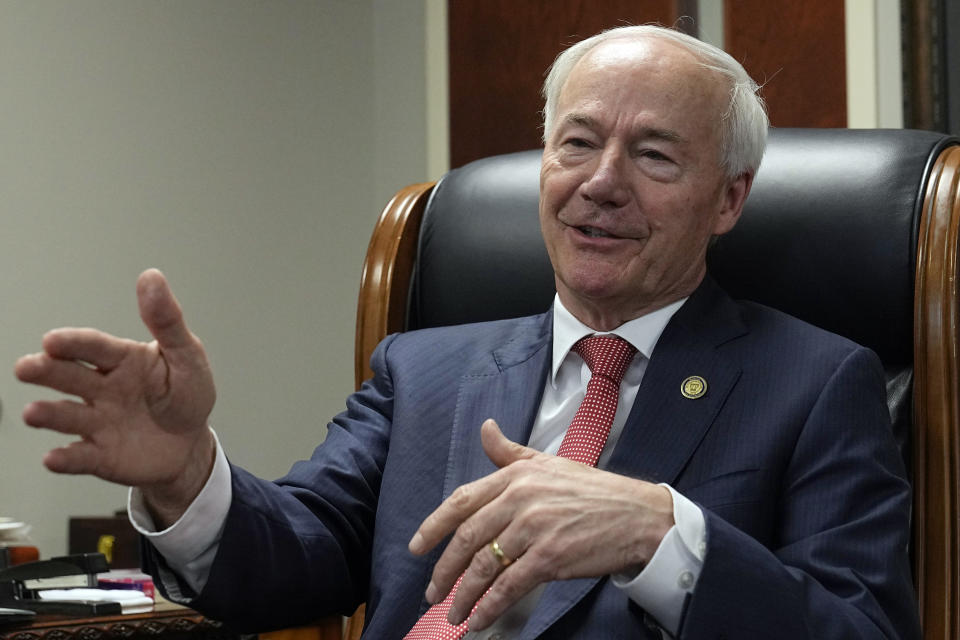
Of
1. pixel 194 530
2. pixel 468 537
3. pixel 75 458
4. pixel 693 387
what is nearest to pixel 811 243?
pixel 693 387

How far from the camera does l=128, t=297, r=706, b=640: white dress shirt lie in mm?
1183

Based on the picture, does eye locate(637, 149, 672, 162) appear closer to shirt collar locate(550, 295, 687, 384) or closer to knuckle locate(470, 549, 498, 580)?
shirt collar locate(550, 295, 687, 384)

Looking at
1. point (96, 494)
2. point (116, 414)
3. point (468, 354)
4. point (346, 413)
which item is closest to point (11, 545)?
point (96, 494)

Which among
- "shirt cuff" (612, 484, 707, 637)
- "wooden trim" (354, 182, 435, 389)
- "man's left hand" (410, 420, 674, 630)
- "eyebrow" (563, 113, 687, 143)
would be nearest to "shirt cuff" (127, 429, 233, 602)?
"man's left hand" (410, 420, 674, 630)

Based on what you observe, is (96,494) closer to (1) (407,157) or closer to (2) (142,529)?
(1) (407,157)

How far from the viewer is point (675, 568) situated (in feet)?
3.87

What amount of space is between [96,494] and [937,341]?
218 centimetres

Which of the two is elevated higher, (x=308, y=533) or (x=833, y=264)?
(x=833, y=264)

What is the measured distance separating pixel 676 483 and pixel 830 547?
19cm

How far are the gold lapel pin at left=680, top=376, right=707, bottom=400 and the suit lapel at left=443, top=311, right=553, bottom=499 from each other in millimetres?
201

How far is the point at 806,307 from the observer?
1.67 metres

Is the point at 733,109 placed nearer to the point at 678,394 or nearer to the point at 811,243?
the point at 811,243

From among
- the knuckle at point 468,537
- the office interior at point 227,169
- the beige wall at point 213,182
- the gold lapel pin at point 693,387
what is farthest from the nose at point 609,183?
the beige wall at point 213,182

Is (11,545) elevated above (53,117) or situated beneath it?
situated beneath
